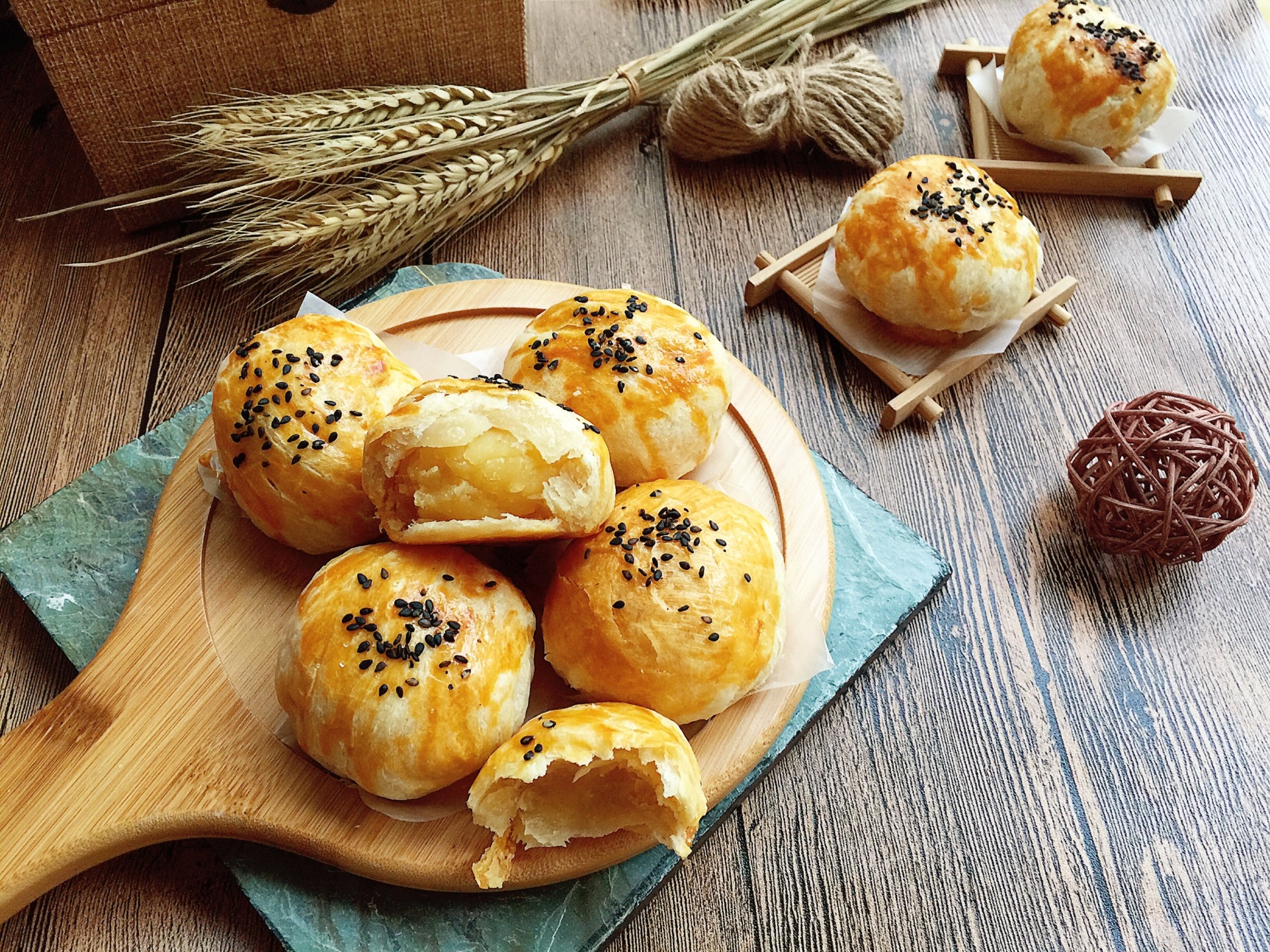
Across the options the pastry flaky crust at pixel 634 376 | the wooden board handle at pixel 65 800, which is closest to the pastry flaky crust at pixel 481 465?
the pastry flaky crust at pixel 634 376

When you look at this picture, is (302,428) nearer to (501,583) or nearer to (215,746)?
(501,583)

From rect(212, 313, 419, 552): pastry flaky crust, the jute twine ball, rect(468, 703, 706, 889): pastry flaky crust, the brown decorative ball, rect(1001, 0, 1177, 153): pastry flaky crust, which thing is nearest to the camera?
rect(468, 703, 706, 889): pastry flaky crust

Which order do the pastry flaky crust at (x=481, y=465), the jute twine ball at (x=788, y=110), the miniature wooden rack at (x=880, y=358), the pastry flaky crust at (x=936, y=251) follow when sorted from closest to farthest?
the pastry flaky crust at (x=481, y=465), the pastry flaky crust at (x=936, y=251), the miniature wooden rack at (x=880, y=358), the jute twine ball at (x=788, y=110)

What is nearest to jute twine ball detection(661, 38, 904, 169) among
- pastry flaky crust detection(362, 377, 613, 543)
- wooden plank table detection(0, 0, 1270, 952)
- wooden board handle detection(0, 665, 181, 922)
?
wooden plank table detection(0, 0, 1270, 952)

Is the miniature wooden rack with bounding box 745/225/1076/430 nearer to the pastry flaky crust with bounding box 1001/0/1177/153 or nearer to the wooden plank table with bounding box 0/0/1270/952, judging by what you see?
the wooden plank table with bounding box 0/0/1270/952

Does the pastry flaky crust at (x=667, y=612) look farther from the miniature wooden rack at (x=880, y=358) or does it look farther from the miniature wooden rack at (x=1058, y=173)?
the miniature wooden rack at (x=1058, y=173)

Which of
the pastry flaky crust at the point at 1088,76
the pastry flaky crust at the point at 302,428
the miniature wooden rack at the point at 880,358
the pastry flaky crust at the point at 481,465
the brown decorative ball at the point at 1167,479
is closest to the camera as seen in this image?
the pastry flaky crust at the point at 481,465

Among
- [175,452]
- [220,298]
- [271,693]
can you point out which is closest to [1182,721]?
[271,693]
